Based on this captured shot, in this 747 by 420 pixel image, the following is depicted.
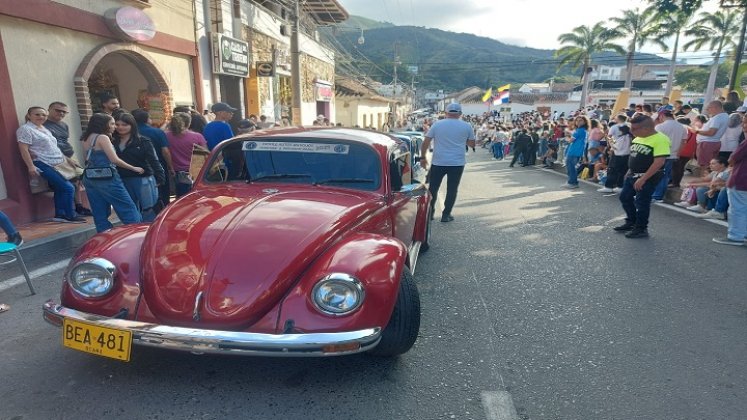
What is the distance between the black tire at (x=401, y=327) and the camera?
2602 millimetres

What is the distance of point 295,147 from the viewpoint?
11.6ft

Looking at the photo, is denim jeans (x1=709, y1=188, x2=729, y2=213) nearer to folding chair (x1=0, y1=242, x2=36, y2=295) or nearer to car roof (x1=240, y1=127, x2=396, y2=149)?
car roof (x1=240, y1=127, x2=396, y2=149)

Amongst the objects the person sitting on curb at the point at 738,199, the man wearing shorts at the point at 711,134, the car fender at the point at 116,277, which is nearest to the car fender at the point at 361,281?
the car fender at the point at 116,277

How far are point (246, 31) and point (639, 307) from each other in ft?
42.9

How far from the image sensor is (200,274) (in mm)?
2350

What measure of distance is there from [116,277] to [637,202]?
5868 mm

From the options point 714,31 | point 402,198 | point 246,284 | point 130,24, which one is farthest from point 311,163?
point 714,31

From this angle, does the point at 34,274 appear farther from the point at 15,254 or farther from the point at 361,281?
the point at 361,281

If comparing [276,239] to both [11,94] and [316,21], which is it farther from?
[316,21]

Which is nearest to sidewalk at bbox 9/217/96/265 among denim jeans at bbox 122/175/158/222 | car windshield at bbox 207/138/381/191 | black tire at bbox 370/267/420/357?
denim jeans at bbox 122/175/158/222

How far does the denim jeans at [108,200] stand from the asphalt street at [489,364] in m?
0.71

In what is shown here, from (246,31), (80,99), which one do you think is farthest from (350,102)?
(80,99)

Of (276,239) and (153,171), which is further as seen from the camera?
(153,171)

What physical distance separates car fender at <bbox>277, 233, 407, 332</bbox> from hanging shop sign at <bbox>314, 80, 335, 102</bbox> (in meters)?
19.4
